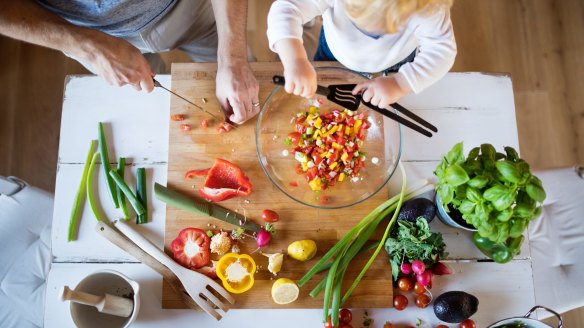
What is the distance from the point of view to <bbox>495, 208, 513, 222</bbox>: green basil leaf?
94 centimetres

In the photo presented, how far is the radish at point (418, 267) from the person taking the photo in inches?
45.3

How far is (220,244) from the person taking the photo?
120 centimetres

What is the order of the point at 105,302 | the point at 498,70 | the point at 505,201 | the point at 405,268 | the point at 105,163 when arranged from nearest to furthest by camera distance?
the point at 505,201 → the point at 105,302 → the point at 405,268 → the point at 105,163 → the point at 498,70

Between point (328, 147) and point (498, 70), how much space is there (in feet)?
4.74

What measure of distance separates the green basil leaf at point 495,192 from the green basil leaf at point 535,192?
0.05m

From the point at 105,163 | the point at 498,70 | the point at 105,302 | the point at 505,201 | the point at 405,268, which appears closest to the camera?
the point at 505,201

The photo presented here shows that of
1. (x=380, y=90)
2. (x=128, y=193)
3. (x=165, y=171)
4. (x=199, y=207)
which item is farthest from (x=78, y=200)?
(x=380, y=90)

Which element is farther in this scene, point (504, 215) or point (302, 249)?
point (302, 249)

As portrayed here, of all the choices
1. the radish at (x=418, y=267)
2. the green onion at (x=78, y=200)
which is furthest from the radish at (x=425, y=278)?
the green onion at (x=78, y=200)

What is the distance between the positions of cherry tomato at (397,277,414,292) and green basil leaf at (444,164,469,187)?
1.19ft

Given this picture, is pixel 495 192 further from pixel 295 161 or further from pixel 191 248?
pixel 191 248

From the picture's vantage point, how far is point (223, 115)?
1.31 meters

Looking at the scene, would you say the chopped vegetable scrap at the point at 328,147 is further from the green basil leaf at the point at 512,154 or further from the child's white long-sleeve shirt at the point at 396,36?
the green basil leaf at the point at 512,154

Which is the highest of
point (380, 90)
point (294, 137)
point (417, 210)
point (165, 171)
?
point (380, 90)
